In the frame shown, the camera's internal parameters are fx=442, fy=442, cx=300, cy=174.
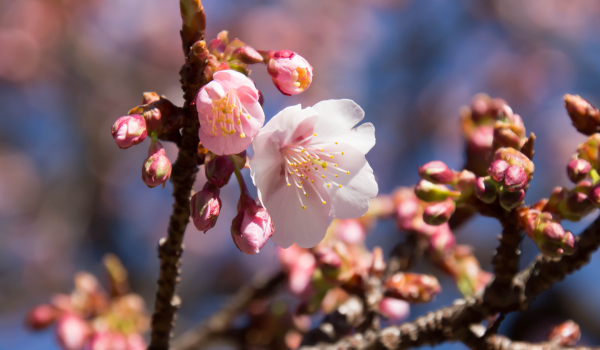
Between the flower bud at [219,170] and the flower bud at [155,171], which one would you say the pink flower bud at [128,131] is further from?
the flower bud at [219,170]

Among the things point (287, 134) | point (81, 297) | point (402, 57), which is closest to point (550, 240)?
point (287, 134)

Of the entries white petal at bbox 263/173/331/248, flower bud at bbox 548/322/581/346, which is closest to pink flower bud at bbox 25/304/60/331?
white petal at bbox 263/173/331/248

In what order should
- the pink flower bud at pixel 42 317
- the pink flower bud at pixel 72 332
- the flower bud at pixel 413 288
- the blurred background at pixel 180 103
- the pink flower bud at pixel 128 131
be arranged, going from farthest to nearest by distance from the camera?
the blurred background at pixel 180 103
the pink flower bud at pixel 42 317
the pink flower bud at pixel 72 332
the flower bud at pixel 413 288
the pink flower bud at pixel 128 131

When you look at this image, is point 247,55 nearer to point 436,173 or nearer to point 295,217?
point 295,217

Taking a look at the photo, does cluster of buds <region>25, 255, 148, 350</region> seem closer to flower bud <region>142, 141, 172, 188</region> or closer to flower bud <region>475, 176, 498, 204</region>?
flower bud <region>142, 141, 172, 188</region>

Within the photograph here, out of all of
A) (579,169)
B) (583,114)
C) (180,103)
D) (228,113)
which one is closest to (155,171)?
(228,113)

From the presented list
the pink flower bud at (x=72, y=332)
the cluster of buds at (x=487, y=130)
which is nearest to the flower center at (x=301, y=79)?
the cluster of buds at (x=487, y=130)
